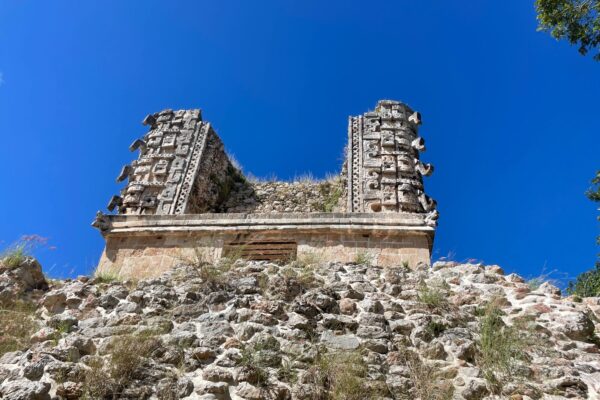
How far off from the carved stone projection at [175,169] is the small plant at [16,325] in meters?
4.03

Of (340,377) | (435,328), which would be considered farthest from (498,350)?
(340,377)

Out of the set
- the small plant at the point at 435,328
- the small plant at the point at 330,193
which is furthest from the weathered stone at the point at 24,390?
the small plant at the point at 330,193

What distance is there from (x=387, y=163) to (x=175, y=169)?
3.99 meters

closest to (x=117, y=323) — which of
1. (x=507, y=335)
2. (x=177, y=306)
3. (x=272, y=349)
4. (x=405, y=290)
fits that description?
(x=177, y=306)

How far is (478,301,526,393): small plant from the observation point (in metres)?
3.94

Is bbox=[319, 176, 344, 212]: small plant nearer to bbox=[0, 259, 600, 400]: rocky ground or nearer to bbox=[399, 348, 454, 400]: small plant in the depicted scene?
bbox=[0, 259, 600, 400]: rocky ground

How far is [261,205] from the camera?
36.7 ft

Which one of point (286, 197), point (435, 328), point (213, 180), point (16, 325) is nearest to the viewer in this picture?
point (435, 328)

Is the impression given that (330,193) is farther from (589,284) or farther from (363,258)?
(589,284)

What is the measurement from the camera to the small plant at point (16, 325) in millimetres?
4688

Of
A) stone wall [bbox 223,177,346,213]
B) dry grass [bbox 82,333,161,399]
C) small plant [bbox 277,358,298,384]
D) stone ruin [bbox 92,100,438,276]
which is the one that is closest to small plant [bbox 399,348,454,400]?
small plant [bbox 277,358,298,384]

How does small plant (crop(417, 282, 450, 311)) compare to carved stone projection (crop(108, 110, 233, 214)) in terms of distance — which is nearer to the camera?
small plant (crop(417, 282, 450, 311))

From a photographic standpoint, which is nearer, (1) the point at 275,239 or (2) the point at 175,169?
(1) the point at 275,239

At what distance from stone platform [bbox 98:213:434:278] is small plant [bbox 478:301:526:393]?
122 inches
